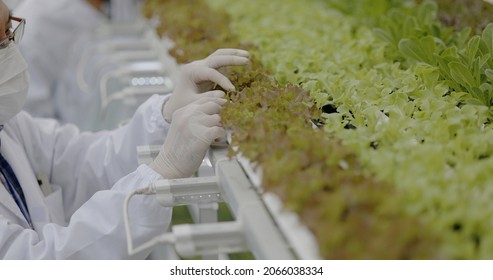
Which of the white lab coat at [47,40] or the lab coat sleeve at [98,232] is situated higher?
the lab coat sleeve at [98,232]

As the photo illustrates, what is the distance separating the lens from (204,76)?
1.92 metres

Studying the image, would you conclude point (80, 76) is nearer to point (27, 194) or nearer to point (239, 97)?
point (27, 194)

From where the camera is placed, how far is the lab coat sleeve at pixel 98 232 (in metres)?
1.70

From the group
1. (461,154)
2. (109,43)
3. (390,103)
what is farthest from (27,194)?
(109,43)

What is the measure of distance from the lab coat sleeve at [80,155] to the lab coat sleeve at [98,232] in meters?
0.55

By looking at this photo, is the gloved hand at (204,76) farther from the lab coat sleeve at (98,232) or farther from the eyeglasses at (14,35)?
the eyeglasses at (14,35)

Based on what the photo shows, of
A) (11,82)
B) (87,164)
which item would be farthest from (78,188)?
(11,82)

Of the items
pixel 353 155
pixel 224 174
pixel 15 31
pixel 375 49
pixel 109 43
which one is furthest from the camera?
pixel 109 43

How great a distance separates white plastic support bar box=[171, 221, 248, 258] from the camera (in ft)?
4.24

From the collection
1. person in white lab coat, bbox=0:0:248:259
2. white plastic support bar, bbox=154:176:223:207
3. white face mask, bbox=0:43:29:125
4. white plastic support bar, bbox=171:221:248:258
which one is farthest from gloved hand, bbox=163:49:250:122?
white plastic support bar, bbox=171:221:248:258

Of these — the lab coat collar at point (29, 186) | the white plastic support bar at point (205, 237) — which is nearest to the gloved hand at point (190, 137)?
the white plastic support bar at point (205, 237)

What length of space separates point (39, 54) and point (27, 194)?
2.57 meters

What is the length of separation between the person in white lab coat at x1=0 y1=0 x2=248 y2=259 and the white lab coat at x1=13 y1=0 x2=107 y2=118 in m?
1.96
